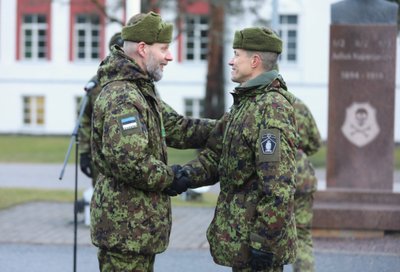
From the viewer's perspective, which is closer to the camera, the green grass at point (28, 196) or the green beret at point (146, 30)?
the green beret at point (146, 30)

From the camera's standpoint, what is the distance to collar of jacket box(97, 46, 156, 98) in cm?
523

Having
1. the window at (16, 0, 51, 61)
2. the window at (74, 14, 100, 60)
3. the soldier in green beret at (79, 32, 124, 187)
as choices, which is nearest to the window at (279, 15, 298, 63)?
the window at (74, 14, 100, 60)

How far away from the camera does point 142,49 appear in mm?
5297

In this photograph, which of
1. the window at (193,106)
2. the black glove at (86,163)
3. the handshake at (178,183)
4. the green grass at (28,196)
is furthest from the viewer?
the window at (193,106)

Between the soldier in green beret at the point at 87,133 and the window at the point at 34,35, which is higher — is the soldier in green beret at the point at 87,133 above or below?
below

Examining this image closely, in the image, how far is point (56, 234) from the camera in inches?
441

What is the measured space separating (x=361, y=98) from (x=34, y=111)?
1193 inches

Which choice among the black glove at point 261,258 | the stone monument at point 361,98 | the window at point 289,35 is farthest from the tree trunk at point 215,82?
the black glove at point 261,258

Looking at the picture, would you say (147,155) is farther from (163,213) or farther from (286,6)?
(286,6)

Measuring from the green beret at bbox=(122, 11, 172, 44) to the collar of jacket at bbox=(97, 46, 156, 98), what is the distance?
0.37 feet

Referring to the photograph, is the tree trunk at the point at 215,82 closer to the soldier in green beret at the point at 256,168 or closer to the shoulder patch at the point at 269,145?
the soldier in green beret at the point at 256,168

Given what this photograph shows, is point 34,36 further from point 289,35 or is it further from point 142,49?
point 142,49

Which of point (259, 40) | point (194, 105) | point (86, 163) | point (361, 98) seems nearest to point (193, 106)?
point (194, 105)

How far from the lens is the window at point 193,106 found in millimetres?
39031
